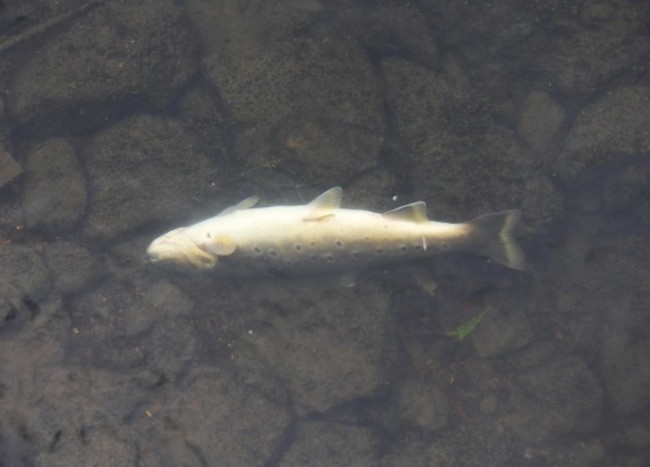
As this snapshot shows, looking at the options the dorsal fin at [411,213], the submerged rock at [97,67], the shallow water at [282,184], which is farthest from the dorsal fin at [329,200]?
the submerged rock at [97,67]

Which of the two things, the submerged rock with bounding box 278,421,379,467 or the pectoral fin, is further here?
the submerged rock with bounding box 278,421,379,467

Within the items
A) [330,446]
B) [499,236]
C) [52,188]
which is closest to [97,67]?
[52,188]

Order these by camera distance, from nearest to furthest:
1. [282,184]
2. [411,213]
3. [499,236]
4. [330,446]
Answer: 1. [411,213]
2. [499,236]
3. [282,184]
4. [330,446]

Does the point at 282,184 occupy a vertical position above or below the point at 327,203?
below

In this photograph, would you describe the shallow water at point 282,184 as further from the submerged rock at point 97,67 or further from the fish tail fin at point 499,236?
the fish tail fin at point 499,236

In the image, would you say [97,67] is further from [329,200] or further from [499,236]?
[499,236]

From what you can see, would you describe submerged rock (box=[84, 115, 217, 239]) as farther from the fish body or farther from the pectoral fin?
the pectoral fin

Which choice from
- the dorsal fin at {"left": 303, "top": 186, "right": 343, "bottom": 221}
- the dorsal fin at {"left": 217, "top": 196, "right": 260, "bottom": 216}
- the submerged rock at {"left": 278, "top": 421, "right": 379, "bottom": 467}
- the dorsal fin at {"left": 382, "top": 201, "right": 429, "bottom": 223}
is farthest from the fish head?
the submerged rock at {"left": 278, "top": 421, "right": 379, "bottom": 467}
